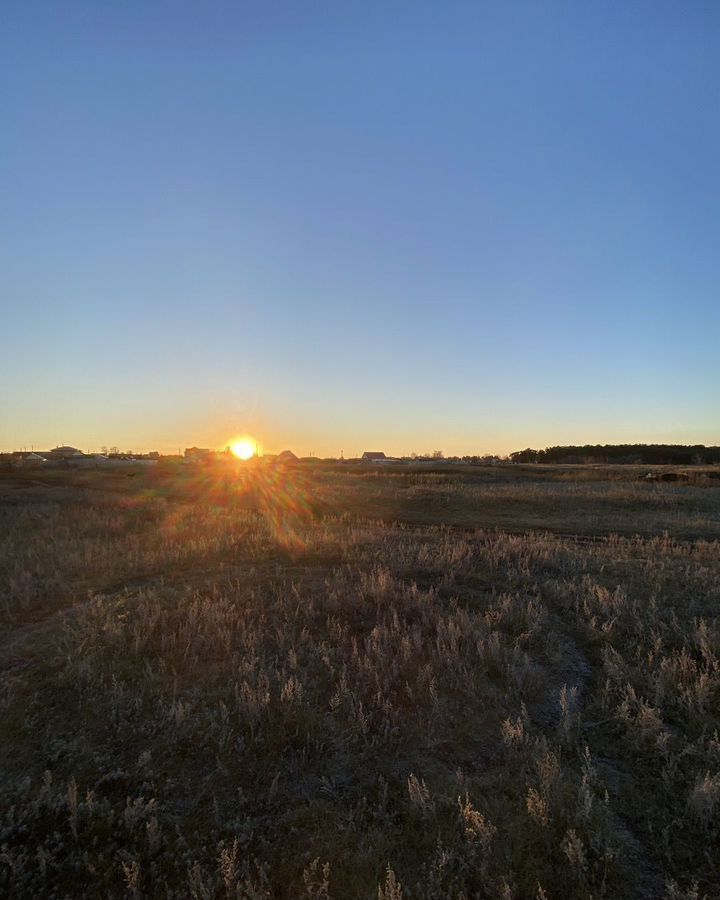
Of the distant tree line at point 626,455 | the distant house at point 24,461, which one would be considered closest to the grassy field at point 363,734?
the distant house at point 24,461

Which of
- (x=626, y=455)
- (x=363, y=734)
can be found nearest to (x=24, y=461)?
(x=363, y=734)

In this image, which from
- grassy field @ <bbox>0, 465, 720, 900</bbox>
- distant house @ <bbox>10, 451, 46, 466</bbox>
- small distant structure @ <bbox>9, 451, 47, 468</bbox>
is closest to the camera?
grassy field @ <bbox>0, 465, 720, 900</bbox>

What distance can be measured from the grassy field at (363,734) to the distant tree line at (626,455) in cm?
9121

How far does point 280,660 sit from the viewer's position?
6945mm

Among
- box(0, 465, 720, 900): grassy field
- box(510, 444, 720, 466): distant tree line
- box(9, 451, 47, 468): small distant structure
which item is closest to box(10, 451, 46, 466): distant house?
box(9, 451, 47, 468): small distant structure

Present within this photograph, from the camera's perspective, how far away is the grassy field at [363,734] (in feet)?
12.7

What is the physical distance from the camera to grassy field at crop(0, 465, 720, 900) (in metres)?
3.88

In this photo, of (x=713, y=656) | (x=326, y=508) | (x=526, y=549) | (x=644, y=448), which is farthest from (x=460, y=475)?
(x=644, y=448)

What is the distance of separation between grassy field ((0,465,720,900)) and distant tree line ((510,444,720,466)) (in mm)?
91208

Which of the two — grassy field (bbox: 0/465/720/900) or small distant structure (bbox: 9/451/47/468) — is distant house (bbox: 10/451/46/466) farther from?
grassy field (bbox: 0/465/720/900)

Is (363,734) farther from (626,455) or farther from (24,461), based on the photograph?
(626,455)

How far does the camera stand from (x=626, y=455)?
10556 cm

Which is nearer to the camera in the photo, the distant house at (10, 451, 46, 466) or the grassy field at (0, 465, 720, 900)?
the grassy field at (0, 465, 720, 900)

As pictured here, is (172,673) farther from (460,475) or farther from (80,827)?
(460,475)
